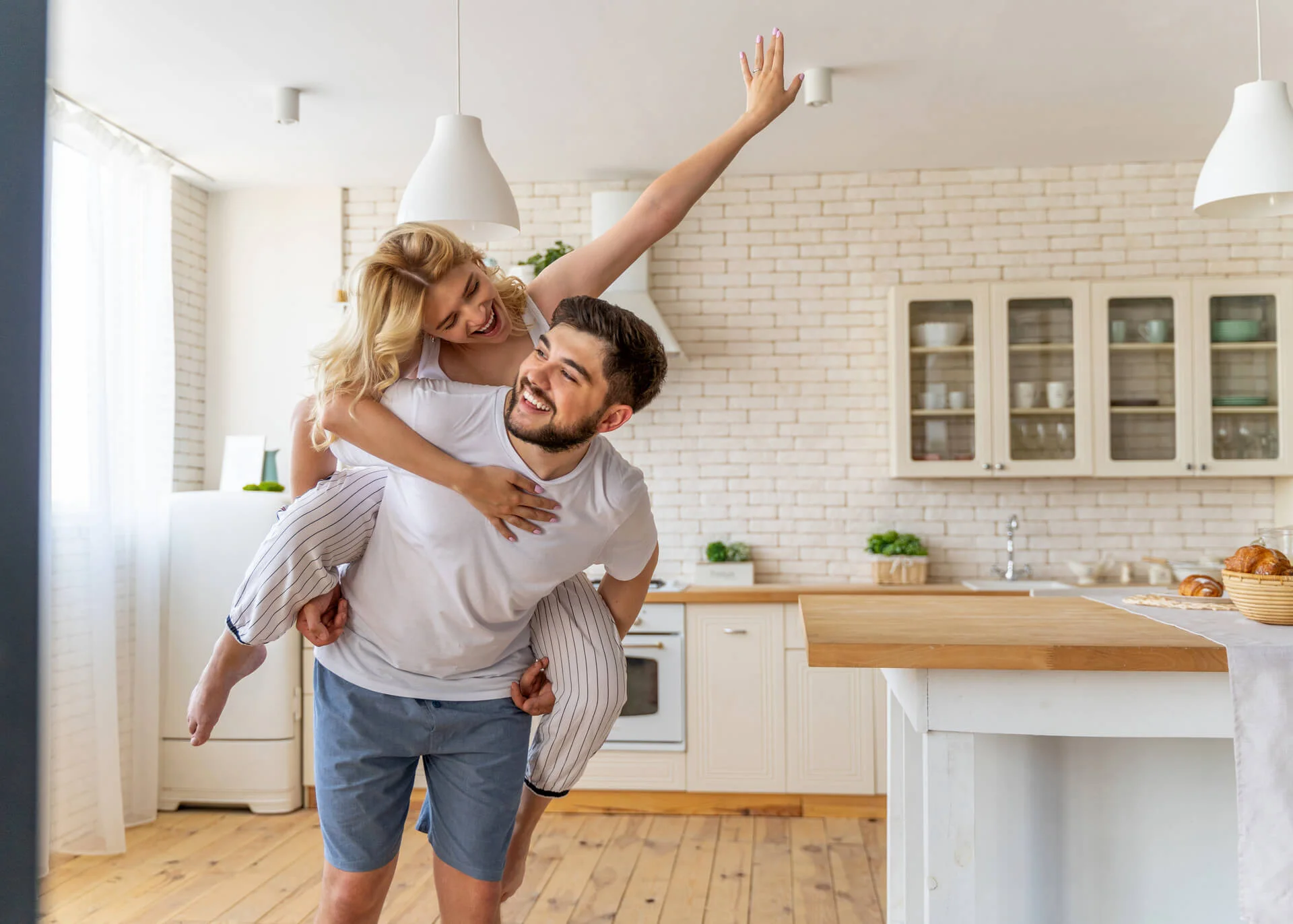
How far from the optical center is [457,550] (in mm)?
1642

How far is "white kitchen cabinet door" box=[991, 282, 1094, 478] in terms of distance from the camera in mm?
4586

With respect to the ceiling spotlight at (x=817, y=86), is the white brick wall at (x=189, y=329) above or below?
below

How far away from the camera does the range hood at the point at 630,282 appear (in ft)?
15.7

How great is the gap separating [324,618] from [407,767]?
0.33 metres

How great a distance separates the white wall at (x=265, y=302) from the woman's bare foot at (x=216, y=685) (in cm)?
356

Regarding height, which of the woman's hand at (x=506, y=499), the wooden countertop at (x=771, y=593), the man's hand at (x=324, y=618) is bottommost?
the wooden countertop at (x=771, y=593)

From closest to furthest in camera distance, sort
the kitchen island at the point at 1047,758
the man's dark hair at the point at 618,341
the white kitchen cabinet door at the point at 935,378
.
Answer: the man's dark hair at the point at 618,341 < the kitchen island at the point at 1047,758 < the white kitchen cabinet door at the point at 935,378

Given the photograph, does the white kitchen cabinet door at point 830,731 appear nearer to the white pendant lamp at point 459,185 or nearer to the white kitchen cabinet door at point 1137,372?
the white kitchen cabinet door at point 1137,372

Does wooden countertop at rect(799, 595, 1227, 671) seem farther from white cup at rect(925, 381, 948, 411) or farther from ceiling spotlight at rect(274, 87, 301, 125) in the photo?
ceiling spotlight at rect(274, 87, 301, 125)

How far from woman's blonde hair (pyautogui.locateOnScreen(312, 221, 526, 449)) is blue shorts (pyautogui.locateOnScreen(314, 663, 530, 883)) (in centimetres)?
49

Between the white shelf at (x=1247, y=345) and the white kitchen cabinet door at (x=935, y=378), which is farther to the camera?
the white kitchen cabinet door at (x=935, y=378)

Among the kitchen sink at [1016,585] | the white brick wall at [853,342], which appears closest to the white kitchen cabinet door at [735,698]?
the white brick wall at [853,342]

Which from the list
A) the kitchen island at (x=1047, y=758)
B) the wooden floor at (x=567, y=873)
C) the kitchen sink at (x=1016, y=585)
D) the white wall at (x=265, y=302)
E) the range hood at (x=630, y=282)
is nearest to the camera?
the kitchen island at (x=1047, y=758)

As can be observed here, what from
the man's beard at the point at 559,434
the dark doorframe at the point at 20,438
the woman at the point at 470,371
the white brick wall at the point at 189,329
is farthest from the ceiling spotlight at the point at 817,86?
the dark doorframe at the point at 20,438
